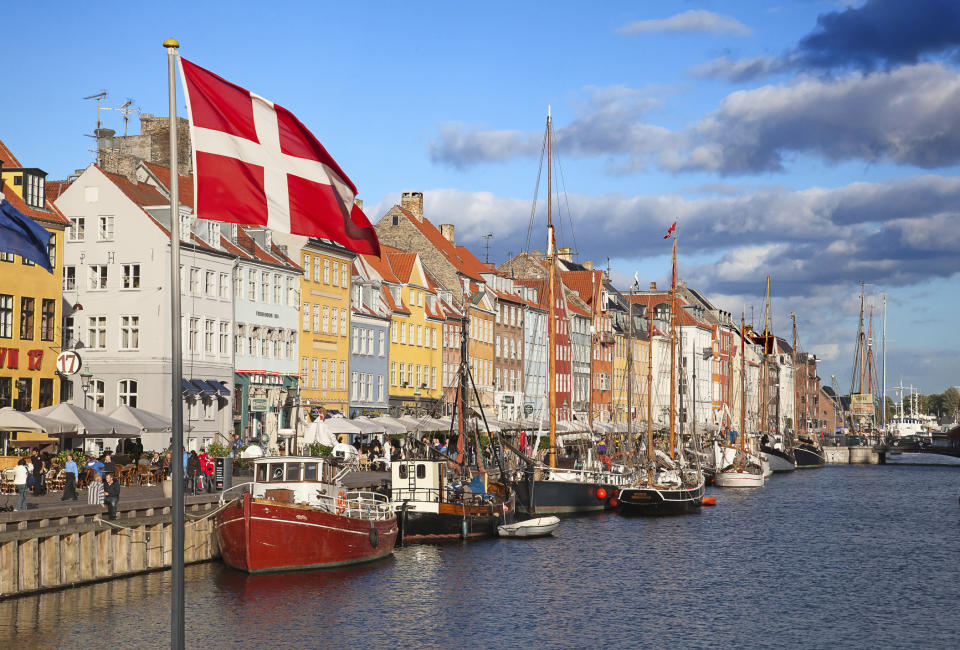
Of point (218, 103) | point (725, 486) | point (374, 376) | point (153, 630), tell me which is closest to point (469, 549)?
point (153, 630)

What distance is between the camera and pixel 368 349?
311 ft

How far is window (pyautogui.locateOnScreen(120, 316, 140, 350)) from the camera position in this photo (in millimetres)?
71938

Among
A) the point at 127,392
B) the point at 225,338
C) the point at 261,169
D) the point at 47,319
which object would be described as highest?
the point at 47,319

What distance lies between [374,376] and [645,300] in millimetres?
96754

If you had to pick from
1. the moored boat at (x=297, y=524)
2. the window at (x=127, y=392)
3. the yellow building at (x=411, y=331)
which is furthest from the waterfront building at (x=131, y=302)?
the moored boat at (x=297, y=524)

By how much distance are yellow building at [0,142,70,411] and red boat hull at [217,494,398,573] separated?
23.6 meters

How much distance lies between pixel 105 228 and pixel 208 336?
7878mm

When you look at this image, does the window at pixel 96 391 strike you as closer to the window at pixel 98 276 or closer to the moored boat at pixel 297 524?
the window at pixel 98 276

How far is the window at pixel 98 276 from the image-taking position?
7275cm

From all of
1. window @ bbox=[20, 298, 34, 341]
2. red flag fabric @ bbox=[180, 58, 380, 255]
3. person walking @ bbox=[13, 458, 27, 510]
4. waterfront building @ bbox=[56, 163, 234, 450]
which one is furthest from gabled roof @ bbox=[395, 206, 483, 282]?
red flag fabric @ bbox=[180, 58, 380, 255]

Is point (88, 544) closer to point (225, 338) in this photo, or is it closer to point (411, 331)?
point (225, 338)

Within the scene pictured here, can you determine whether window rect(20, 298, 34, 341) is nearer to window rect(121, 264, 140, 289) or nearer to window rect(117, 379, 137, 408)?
window rect(121, 264, 140, 289)

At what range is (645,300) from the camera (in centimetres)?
18750

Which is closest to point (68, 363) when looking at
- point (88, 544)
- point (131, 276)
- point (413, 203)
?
point (88, 544)
